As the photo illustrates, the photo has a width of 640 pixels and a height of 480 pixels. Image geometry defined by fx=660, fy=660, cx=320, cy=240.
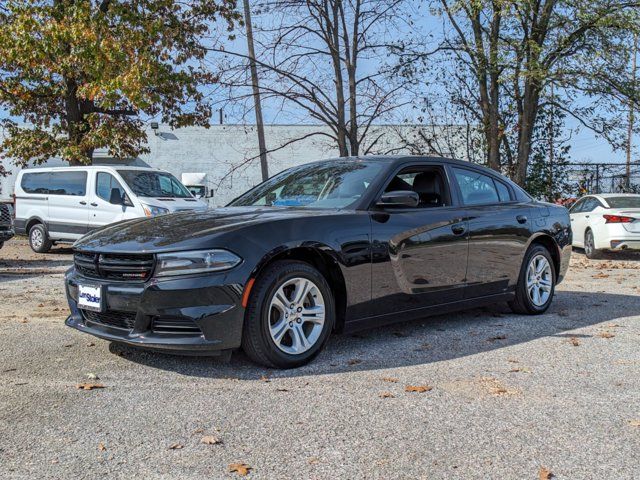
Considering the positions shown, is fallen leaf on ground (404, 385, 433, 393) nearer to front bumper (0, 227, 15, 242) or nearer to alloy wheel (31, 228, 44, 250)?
front bumper (0, 227, 15, 242)

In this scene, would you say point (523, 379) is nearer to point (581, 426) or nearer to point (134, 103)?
point (581, 426)

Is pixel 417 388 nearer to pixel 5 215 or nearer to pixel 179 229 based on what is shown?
pixel 179 229

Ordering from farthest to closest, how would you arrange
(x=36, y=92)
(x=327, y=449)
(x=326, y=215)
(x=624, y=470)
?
(x=36, y=92), (x=326, y=215), (x=327, y=449), (x=624, y=470)

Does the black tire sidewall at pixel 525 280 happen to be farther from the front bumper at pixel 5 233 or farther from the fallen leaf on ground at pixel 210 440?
the front bumper at pixel 5 233

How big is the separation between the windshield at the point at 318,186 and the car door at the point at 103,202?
331 inches

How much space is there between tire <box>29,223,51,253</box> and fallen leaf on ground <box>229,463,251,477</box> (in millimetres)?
13421

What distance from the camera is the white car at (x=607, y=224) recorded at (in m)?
12.8

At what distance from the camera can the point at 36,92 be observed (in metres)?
18.8

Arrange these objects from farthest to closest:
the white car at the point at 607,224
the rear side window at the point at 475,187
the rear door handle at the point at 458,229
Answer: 1. the white car at the point at 607,224
2. the rear side window at the point at 475,187
3. the rear door handle at the point at 458,229

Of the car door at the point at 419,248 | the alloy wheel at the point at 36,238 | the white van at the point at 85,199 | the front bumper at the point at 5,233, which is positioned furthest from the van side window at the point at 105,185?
the car door at the point at 419,248

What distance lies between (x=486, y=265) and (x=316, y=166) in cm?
178

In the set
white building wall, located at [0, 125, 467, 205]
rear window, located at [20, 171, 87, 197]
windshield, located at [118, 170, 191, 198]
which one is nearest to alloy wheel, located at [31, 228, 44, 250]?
rear window, located at [20, 171, 87, 197]

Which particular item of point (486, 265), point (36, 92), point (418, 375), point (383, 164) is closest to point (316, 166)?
point (383, 164)

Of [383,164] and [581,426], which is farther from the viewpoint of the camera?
[383,164]
